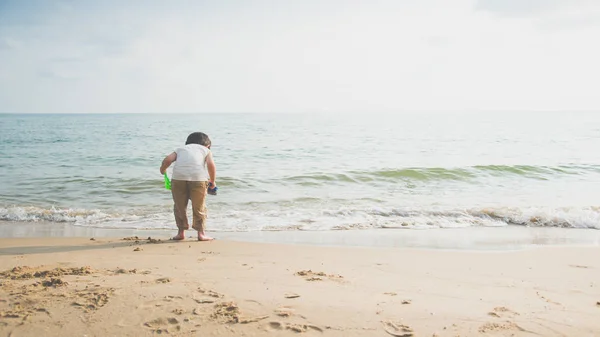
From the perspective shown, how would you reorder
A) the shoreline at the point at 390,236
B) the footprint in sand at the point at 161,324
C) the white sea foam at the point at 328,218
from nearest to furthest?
the footprint in sand at the point at 161,324 → the shoreline at the point at 390,236 → the white sea foam at the point at 328,218

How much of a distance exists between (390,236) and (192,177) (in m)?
3.55

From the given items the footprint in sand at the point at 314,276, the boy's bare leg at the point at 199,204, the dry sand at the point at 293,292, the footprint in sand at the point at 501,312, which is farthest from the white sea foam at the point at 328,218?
the footprint in sand at the point at 501,312

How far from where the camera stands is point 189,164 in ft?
20.6

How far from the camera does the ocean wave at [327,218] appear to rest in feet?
26.5

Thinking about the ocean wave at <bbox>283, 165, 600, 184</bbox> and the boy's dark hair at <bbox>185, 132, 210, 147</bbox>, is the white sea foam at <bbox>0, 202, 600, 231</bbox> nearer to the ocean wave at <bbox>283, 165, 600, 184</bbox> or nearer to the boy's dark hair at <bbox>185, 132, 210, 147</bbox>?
the boy's dark hair at <bbox>185, 132, 210, 147</bbox>

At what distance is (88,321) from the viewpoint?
10.3 ft

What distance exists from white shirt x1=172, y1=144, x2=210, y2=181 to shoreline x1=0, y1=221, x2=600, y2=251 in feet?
3.55

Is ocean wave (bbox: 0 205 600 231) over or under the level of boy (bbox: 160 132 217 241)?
under

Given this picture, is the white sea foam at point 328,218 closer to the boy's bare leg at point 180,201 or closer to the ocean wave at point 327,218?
the ocean wave at point 327,218

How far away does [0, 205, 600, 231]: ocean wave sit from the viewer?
806 cm

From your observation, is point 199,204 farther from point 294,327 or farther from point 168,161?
point 294,327

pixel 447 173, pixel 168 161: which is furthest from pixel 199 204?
pixel 447 173

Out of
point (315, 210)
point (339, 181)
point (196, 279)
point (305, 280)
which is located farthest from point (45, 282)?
point (339, 181)

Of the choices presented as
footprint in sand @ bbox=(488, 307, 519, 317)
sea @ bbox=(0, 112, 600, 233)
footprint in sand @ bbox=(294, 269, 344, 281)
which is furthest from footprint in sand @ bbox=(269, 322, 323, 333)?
sea @ bbox=(0, 112, 600, 233)
